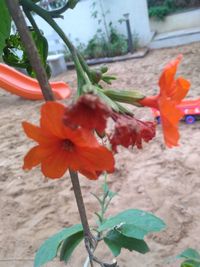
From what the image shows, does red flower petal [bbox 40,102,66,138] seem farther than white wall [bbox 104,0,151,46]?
No

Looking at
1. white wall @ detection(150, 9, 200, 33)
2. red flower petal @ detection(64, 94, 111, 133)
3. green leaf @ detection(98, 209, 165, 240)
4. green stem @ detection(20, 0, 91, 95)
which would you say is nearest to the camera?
red flower petal @ detection(64, 94, 111, 133)

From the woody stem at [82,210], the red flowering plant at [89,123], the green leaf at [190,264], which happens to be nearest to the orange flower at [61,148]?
the red flowering plant at [89,123]

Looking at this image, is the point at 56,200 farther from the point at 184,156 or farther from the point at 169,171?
the point at 184,156

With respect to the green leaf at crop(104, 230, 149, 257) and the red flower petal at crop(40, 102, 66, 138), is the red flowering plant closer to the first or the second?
the red flower petal at crop(40, 102, 66, 138)

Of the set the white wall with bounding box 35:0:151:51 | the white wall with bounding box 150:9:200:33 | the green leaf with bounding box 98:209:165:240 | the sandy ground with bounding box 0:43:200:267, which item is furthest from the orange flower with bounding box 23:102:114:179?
the white wall with bounding box 150:9:200:33

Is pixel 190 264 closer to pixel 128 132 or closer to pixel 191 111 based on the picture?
pixel 128 132

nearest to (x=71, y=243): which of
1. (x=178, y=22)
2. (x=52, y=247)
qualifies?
(x=52, y=247)
